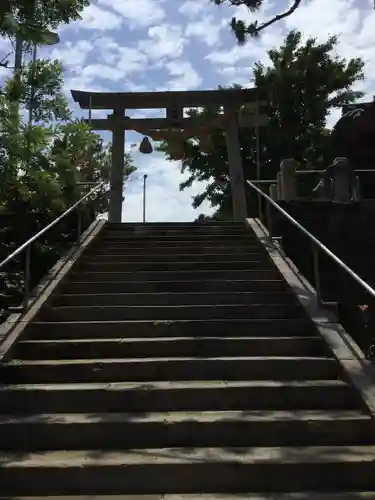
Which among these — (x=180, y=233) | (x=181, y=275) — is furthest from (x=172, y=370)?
(x=180, y=233)

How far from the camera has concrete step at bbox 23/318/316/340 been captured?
516 cm

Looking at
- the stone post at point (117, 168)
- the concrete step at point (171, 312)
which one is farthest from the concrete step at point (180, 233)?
the concrete step at point (171, 312)

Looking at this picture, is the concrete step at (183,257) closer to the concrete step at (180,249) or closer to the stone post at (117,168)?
the concrete step at (180,249)

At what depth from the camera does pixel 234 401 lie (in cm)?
409

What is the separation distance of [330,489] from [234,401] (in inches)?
39.0

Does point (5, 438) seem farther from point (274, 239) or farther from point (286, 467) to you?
point (274, 239)

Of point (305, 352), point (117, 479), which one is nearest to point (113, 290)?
point (305, 352)

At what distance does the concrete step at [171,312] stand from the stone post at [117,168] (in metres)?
5.90

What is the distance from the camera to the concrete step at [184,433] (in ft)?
12.1

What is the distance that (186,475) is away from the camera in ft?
11.0

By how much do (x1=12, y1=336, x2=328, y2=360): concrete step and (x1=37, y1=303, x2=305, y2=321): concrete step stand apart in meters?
0.68

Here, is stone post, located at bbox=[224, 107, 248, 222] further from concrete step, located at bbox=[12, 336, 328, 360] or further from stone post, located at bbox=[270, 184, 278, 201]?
concrete step, located at bbox=[12, 336, 328, 360]

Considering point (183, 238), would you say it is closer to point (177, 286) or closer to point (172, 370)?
point (177, 286)

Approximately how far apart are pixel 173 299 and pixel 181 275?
84cm
